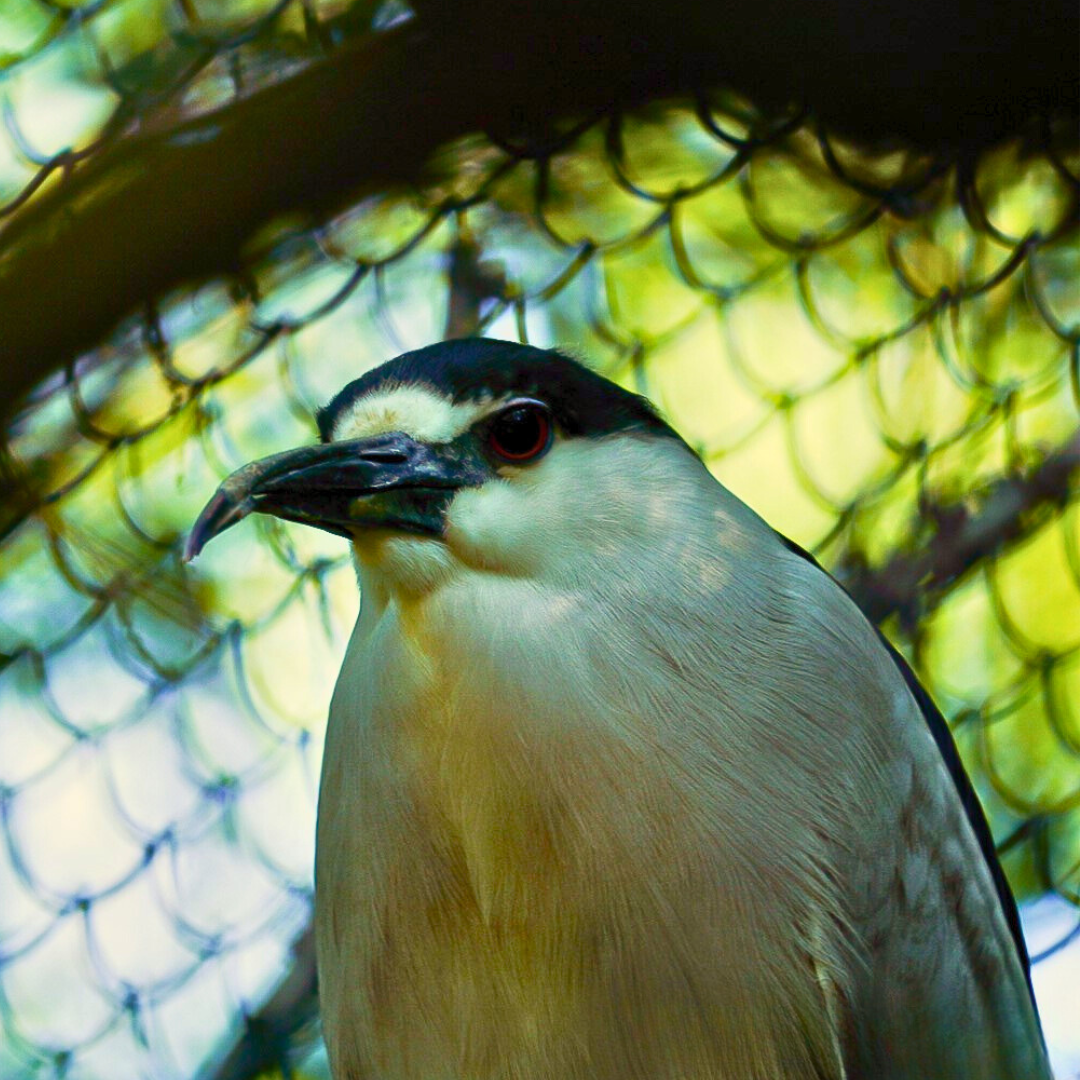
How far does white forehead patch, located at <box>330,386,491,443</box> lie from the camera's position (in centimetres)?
96

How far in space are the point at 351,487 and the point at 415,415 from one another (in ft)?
0.30

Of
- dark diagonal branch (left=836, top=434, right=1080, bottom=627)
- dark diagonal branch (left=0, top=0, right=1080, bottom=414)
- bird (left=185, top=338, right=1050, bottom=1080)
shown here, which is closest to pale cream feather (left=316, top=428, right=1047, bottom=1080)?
bird (left=185, top=338, right=1050, bottom=1080)

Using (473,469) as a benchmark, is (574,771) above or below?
below

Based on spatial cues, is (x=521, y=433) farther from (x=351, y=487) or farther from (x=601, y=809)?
(x=601, y=809)

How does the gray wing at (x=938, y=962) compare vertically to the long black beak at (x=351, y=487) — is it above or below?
below

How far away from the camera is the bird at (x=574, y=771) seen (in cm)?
94

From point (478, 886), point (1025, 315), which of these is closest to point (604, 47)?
point (478, 886)

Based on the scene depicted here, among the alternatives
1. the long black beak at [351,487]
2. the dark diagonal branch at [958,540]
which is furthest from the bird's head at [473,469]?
the dark diagonal branch at [958,540]

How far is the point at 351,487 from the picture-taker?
0.90 meters

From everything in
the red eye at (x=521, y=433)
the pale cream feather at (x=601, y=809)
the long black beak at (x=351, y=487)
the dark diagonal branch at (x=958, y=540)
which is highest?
the long black beak at (x=351, y=487)

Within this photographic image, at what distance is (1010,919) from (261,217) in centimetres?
91

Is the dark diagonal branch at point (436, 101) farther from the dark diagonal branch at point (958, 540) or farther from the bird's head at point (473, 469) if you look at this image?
the dark diagonal branch at point (958, 540)

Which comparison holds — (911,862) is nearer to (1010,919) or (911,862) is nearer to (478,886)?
(1010,919)

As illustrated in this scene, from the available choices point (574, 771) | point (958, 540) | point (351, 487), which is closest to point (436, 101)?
point (351, 487)
